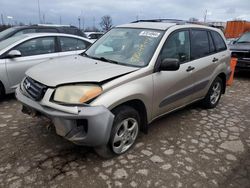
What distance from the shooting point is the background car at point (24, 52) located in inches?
200

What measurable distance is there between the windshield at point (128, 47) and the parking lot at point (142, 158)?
1.25 metres

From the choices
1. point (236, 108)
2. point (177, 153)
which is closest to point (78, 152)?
point (177, 153)

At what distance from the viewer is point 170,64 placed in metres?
3.38

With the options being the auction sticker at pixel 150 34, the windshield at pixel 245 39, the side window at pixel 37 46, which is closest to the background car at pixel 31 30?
the side window at pixel 37 46

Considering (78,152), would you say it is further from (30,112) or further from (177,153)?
(177,153)

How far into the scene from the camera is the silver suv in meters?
2.79

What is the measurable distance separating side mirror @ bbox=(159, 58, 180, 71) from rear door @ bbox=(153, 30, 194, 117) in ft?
0.38

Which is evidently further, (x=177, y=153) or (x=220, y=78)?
(x=220, y=78)

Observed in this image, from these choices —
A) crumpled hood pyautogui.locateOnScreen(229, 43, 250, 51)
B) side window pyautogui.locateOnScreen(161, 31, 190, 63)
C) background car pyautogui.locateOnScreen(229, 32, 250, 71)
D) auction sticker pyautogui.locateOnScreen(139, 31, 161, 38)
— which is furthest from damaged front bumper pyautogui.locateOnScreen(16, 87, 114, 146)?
crumpled hood pyautogui.locateOnScreen(229, 43, 250, 51)

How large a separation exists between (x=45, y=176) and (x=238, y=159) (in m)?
2.53

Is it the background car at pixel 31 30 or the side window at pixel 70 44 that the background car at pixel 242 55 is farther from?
the background car at pixel 31 30

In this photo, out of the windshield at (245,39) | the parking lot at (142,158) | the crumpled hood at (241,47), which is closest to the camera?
the parking lot at (142,158)

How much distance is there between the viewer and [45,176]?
284 centimetres

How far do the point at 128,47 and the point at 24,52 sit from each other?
281cm
